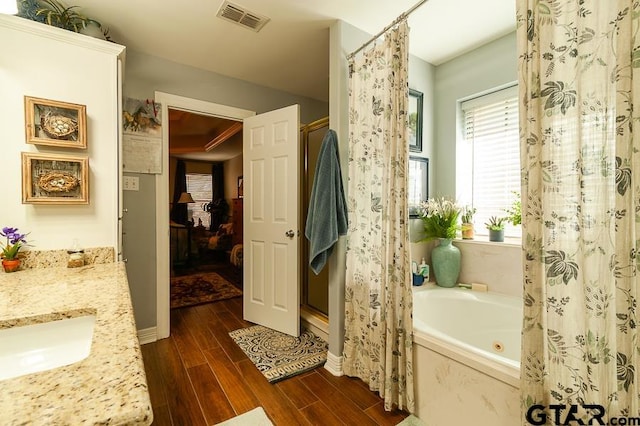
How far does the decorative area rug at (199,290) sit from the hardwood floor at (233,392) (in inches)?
39.3

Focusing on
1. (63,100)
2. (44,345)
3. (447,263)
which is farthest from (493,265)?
(63,100)

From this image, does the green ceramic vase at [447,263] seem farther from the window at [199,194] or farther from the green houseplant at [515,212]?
the window at [199,194]

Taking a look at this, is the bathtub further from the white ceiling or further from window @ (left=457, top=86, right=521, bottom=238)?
the white ceiling

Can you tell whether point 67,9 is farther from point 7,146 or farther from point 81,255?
point 81,255

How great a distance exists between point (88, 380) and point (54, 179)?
61.9 inches

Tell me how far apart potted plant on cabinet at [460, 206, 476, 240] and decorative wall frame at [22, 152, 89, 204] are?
2.66 m

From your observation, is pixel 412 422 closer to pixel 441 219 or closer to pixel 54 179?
pixel 441 219

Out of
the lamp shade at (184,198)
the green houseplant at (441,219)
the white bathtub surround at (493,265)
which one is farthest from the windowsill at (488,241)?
the lamp shade at (184,198)

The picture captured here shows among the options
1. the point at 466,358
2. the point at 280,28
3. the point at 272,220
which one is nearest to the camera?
the point at 466,358

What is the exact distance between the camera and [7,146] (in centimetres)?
146

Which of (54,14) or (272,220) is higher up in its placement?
(54,14)

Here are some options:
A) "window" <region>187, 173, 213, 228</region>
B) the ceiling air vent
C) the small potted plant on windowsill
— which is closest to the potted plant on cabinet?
the small potted plant on windowsill

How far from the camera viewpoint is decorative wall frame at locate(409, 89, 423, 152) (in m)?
2.43

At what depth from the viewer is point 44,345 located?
34.1 inches
